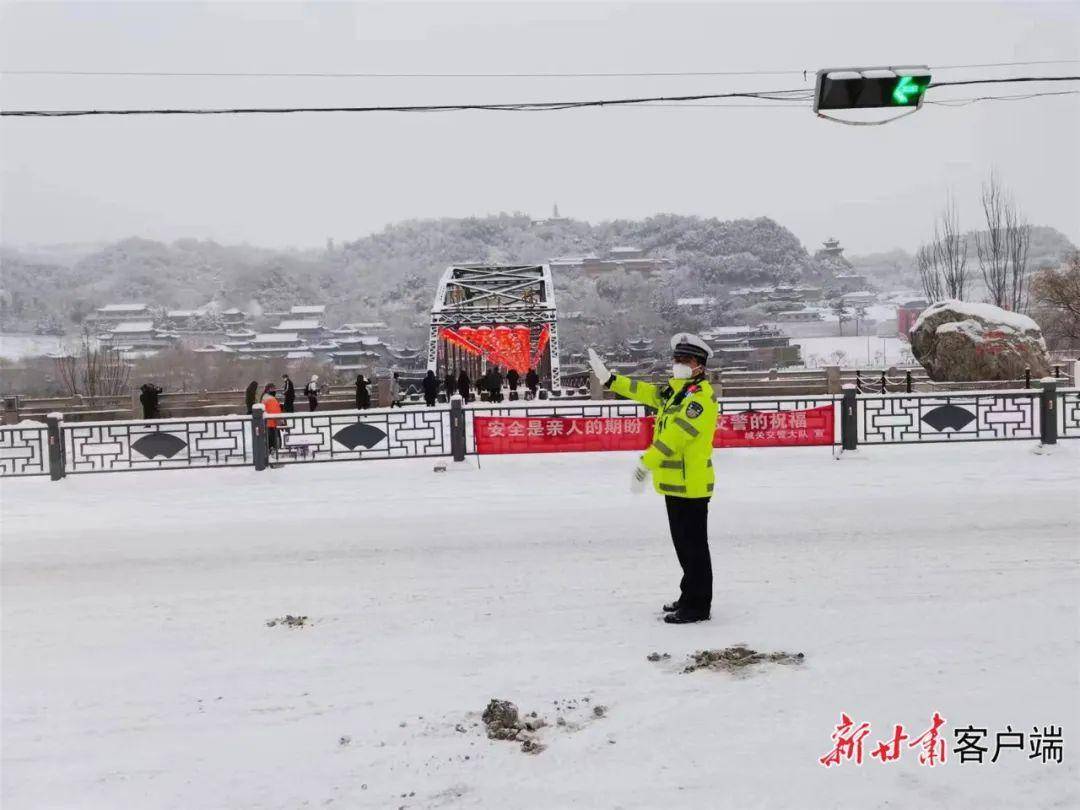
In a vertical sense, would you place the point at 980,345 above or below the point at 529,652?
above

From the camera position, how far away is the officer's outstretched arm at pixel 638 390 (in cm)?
560

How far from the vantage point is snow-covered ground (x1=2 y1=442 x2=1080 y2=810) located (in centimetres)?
374

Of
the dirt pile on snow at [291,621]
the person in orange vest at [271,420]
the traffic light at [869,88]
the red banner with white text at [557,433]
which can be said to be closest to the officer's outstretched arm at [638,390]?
the dirt pile on snow at [291,621]

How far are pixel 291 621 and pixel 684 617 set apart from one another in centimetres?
251

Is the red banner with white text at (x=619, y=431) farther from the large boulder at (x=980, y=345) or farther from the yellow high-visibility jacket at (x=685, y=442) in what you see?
the large boulder at (x=980, y=345)

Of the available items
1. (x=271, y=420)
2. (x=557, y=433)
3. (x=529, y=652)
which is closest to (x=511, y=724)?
(x=529, y=652)

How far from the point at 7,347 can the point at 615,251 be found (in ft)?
228

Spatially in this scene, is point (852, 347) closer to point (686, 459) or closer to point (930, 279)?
point (930, 279)

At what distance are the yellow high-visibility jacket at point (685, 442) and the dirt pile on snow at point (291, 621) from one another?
2445mm

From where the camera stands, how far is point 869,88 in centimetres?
935

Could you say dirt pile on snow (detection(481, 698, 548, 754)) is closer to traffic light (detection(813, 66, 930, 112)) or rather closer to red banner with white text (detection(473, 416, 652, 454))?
traffic light (detection(813, 66, 930, 112))

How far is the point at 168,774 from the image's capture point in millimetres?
3912

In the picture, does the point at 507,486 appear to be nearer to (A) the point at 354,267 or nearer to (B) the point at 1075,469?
(B) the point at 1075,469

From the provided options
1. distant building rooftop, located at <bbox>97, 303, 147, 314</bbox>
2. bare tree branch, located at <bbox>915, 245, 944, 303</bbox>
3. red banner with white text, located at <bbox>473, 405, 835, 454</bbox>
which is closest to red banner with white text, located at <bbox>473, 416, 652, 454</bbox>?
red banner with white text, located at <bbox>473, 405, 835, 454</bbox>
